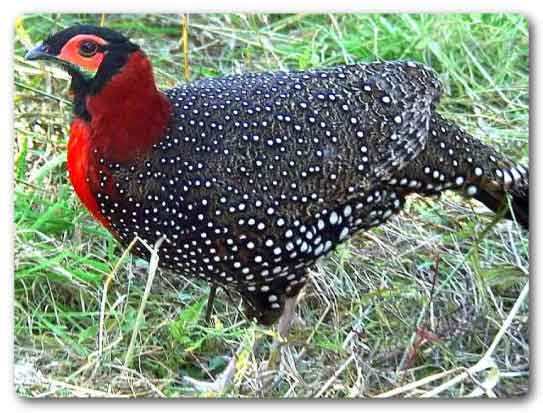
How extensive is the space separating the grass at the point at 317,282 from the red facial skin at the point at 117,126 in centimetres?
8

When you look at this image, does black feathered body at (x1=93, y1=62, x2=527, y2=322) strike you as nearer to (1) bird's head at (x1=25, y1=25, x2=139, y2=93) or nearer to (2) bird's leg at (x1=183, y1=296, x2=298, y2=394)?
(2) bird's leg at (x1=183, y1=296, x2=298, y2=394)

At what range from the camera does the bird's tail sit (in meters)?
2.19

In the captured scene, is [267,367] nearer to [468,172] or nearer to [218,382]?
[218,382]

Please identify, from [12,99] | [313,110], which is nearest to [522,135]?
[313,110]

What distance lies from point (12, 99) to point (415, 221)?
0.81 m

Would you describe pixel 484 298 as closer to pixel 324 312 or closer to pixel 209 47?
pixel 324 312

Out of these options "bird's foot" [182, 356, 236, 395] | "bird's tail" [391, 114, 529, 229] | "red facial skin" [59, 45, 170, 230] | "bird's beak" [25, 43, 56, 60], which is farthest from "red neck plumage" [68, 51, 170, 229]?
"bird's tail" [391, 114, 529, 229]

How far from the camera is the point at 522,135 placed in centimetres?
225

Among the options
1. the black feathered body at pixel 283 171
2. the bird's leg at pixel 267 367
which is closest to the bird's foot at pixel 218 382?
the bird's leg at pixel 267 367

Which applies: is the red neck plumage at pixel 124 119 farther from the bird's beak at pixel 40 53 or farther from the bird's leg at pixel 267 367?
the bird's leg at pixel 267 367

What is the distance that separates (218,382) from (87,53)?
663 millimetres

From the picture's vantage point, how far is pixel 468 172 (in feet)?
7.30

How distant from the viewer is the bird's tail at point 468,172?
2.19m

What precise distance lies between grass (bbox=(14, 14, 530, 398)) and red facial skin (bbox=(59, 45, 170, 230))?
0.08 m
